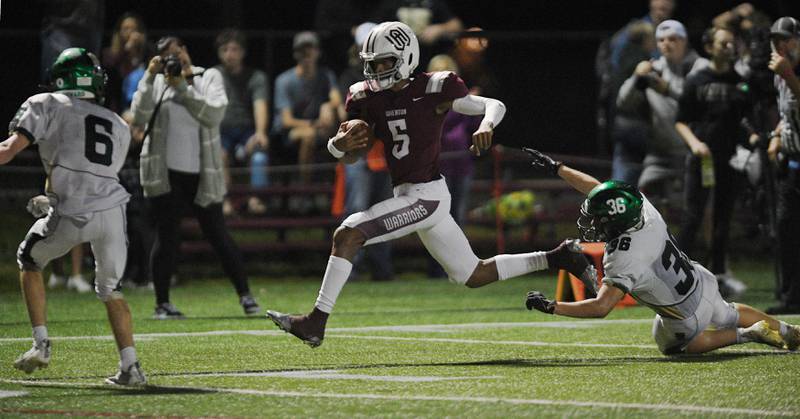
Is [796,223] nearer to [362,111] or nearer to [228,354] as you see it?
[362,111]

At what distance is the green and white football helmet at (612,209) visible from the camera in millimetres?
7887

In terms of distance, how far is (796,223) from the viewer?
11.0 m

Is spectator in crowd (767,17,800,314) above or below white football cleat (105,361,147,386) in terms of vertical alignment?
above

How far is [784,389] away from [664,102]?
23.1 ft

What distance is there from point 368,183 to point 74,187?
8.27 m

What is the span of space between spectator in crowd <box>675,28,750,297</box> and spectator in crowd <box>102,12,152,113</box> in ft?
18.4

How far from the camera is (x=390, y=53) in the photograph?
841 cm

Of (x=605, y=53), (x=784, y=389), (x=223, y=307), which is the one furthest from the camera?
(x=605, y=53)

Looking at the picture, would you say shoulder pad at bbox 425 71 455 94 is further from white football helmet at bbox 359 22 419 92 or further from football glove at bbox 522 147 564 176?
football glove at bbox 522 147 564 176

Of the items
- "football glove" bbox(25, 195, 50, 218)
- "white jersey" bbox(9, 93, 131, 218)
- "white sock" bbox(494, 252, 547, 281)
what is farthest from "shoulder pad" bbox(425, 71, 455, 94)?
"football glove" bbox(25, 195, 50, 218)

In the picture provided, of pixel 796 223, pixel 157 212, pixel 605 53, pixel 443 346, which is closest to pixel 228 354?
pixel 443 346

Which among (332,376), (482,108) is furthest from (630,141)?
(332,376)

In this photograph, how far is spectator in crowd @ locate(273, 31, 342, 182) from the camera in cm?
1602

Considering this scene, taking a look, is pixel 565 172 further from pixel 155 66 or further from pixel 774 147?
pixel 155 66
